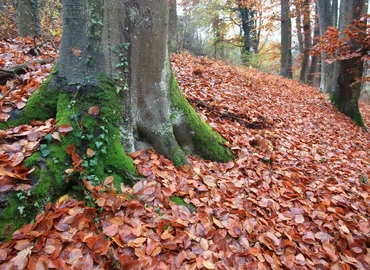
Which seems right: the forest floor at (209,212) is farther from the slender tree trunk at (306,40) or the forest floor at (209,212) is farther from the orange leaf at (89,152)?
the slender tree trunk at (306,40)

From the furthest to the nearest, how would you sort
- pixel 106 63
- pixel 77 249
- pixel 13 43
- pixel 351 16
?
pixel 351 16, pixel 13 43, pixel 106 63, pixel 77 249

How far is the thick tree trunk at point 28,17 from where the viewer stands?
603cm

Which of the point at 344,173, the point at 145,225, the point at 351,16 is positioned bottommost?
the point at 344,173

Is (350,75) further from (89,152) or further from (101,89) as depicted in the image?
(89,152)

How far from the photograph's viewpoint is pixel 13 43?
518 centimetres

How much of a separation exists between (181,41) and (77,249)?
12636 millimetres

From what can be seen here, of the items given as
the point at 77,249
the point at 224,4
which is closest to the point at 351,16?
the point at 77,249

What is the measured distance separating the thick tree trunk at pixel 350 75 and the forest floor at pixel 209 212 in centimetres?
446

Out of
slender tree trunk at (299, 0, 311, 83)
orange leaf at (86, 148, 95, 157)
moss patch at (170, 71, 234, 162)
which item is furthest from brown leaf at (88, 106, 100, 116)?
slender tree trunk at (299, 0, 311, 83)

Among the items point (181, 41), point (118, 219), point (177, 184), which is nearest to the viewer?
point (118, 219)

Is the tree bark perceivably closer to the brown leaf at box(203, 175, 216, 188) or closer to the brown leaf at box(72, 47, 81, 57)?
the brown leaf at box(72, 47, 81, 57)

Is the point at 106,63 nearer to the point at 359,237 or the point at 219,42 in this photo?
the point at 359,237

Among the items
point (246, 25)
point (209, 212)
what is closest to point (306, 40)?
point (246, 25)

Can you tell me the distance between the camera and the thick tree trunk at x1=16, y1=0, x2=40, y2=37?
603cm
